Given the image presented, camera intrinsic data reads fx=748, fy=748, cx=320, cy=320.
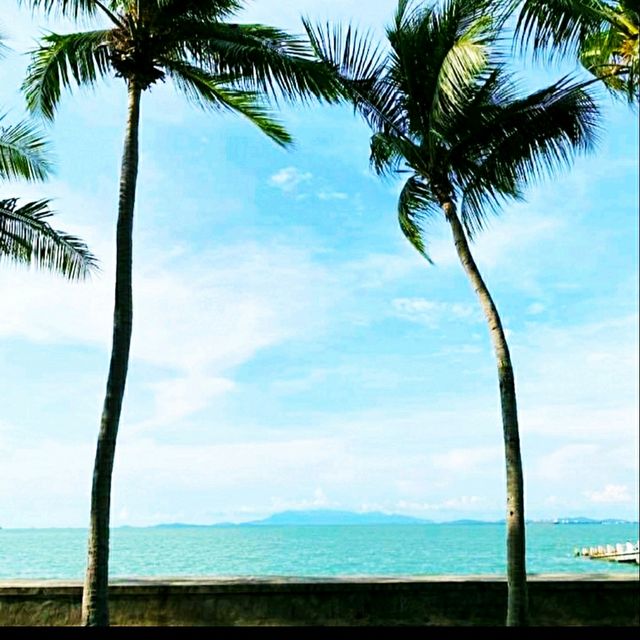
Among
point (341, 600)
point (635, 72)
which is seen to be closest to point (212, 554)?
point (341, 600)

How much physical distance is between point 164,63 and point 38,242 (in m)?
2.61

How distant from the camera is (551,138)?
849 centimetres

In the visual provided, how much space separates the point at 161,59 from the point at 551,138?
4.60 meters

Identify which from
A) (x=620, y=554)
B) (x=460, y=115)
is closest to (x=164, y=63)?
(x=460, y=115)

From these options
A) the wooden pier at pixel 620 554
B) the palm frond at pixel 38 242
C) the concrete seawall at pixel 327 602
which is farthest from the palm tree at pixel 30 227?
the wooden pier at pixel 620 554

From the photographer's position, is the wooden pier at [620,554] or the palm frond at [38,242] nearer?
the palm frond at [38,242]

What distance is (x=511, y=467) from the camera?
24.0 feet

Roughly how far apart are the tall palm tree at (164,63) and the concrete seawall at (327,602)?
9.33ft

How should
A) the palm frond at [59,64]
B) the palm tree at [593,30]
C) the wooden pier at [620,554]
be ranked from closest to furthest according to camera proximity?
the palm tree at [593,30]
the palm frond at [59,64]
the wooden pier at [620,554]

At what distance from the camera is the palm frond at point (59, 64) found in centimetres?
873

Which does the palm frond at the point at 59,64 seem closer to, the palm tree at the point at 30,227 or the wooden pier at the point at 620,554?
the palm tree at the point at 30,227

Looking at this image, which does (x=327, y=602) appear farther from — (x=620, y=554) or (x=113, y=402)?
(x=620, y=554)

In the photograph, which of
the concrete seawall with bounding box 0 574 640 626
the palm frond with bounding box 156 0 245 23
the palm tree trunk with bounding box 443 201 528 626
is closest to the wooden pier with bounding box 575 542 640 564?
the concrete seawall with bounding box 0 574 640 626

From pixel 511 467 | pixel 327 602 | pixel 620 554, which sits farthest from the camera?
pixel 620 554
